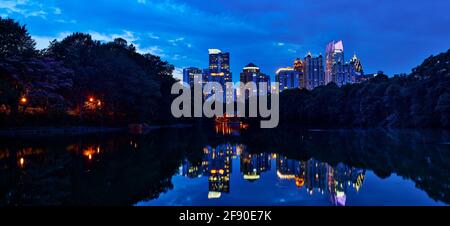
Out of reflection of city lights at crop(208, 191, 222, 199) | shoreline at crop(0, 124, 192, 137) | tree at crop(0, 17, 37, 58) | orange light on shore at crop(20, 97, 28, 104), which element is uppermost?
tree at crop(0, 17, 37, 58)

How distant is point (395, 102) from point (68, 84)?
39.7 m

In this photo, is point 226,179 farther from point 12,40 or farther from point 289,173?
point 12,40

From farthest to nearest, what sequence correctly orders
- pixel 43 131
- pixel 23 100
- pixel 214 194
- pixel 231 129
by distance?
pixel 231 129 → pixel 23 100 → pixel 43 131 → pixel 214 194

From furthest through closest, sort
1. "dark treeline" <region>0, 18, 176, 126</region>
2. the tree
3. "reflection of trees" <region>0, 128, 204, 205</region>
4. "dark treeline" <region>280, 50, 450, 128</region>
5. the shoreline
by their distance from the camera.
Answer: "dark treeline" <region>280, 50, 450, 128</region> → "dark treeline" <region>0, 18, 176, 126</region> → the tree → the shoreline → "reflection of trees" <region>0, 128, 204, 205</region>

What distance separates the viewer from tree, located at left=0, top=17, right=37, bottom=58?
33.3 meters

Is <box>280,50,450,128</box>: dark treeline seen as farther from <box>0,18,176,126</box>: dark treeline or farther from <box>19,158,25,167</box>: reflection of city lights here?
<box>19,158,25,167</box>: reflection of city lights

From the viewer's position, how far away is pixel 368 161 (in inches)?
572

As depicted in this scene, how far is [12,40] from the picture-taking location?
3428cm

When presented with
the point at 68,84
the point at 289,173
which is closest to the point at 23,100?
the point at 68,84

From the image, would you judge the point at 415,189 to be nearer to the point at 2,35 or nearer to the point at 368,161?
the point at 368,161

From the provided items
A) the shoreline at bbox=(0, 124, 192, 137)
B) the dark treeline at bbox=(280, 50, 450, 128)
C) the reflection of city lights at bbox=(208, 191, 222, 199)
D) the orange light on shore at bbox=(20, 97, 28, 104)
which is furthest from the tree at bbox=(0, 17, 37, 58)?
the dark treeline at bbox=(280, 50, 450, 128)

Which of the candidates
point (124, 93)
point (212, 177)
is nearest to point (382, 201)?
point (212, 177)

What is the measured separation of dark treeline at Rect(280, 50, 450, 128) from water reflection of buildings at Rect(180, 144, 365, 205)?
3064cm
